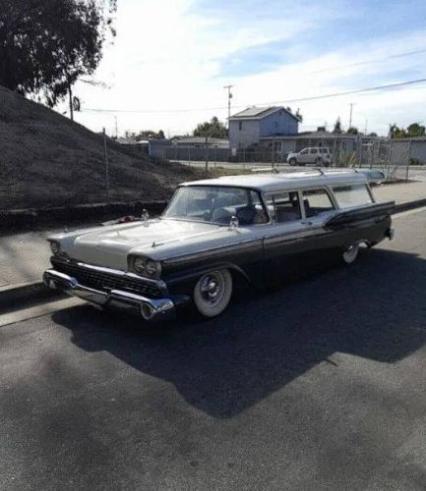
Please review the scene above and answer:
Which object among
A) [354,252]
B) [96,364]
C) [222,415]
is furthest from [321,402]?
[354,252]

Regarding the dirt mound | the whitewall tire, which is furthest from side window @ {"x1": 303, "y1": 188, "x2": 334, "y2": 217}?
the dirt mound

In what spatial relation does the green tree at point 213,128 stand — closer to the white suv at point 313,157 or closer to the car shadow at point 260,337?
the white suv at point 313,157

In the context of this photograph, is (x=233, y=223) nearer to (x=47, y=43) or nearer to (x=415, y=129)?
(x=47, y=43)

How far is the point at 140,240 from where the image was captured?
444 cm

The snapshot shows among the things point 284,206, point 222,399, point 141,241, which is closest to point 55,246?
point 141,241

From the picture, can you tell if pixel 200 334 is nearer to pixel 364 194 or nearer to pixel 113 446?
pixel 113 446

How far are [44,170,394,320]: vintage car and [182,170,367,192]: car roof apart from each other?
1 centimetres

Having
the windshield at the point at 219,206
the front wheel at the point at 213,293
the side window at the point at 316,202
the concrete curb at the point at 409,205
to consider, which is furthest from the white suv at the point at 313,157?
the front wheel at the point at 213,293

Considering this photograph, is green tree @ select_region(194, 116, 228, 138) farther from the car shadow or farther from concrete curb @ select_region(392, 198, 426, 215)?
the car shadow

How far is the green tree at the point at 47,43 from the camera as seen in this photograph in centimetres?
2619

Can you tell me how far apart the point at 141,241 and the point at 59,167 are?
9.63 meters

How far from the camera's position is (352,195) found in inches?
260

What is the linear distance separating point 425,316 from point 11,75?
29098 mm

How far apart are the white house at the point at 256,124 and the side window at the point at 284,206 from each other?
53.8 metres
